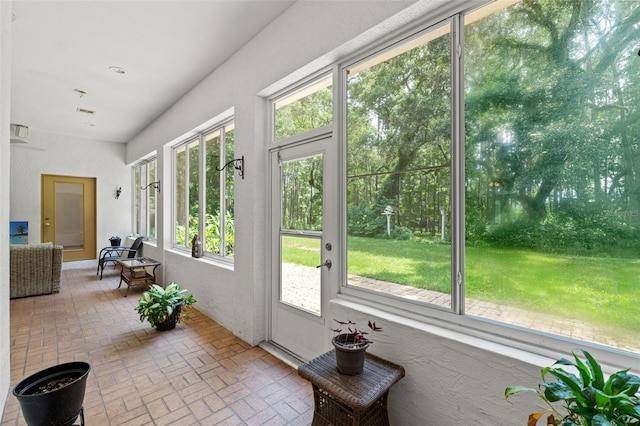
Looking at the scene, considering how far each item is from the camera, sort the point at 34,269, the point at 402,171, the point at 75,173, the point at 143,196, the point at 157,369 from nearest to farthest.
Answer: the point at 402,171, the point at 157,369, the point at 34,269, the point at 75,173, the point at 143,196

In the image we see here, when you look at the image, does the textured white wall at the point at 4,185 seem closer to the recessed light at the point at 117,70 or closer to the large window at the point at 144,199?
the recessed light at the point at 117,70

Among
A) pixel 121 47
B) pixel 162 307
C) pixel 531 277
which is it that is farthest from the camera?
pixel 162 307

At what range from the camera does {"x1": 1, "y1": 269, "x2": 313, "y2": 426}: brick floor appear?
193 cm

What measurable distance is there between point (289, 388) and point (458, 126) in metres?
2.16

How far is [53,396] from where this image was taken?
4.76 ft

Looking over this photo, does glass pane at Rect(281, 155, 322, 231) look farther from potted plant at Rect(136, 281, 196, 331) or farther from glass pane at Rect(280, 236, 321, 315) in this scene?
potted plant at Rect(136, 281, 196, 331)

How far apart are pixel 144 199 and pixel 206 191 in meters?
3.55

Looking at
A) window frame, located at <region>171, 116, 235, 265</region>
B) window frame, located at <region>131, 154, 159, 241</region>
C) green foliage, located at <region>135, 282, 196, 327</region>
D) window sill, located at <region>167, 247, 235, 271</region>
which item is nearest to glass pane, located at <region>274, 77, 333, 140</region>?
window frame, located at <region>171, 116, 235, 265</region>

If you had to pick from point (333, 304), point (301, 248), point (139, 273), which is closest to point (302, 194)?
point (301, 248)

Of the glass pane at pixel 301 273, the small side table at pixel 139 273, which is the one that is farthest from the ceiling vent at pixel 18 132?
the glass pane at pixel 301 273

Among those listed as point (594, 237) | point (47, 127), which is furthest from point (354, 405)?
point (47, 127)

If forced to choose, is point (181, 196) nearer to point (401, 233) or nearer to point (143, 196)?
point (143, 196)

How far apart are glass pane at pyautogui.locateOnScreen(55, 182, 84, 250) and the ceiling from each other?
2269mm

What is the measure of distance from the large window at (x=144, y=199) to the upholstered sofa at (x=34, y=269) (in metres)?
1.60
